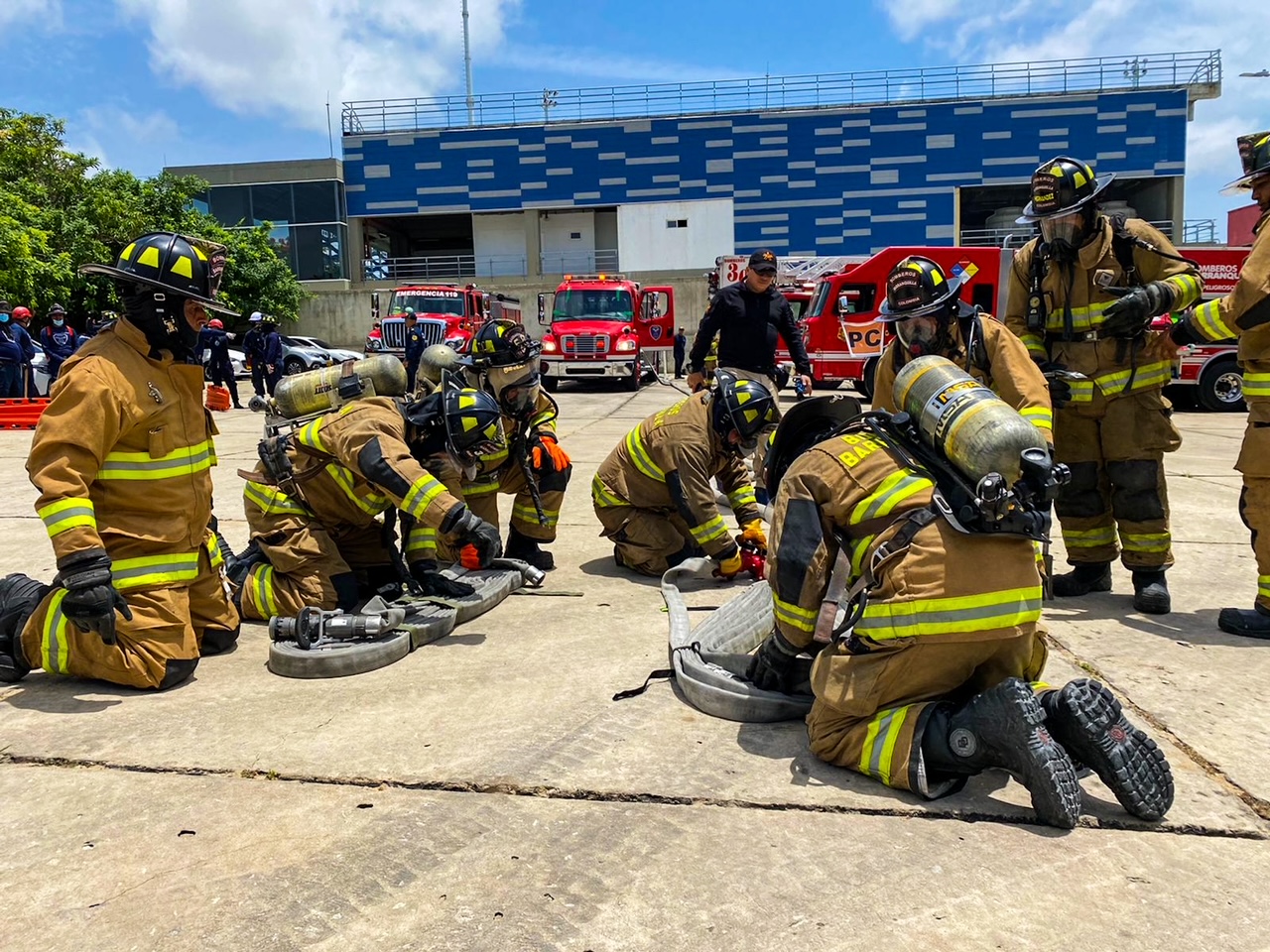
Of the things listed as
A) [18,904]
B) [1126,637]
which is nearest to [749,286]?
[1126,637]

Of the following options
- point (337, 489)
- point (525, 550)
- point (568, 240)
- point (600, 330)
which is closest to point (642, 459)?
point (525, 550)

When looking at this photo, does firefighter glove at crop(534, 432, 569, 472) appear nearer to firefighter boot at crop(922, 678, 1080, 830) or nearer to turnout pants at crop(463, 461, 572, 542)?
turnout pants at crop(463, 461, 572, 542)

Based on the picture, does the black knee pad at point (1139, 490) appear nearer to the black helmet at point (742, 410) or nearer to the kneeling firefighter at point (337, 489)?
the black helmet at point (742, 410)

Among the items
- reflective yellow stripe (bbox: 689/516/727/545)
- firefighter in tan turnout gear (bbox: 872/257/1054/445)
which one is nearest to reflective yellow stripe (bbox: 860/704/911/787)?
firefighter in tan turnout gear (bbox: 872/257/1054/445)

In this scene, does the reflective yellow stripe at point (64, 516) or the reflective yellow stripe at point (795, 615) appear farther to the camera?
the reflective yellow stripe at point (64, 516)

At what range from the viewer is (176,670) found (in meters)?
3.45

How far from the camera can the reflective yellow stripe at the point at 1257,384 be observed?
3885 millimetres

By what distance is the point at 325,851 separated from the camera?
2217 millimetres

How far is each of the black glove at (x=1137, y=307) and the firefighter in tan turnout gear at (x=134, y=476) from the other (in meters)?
3.92

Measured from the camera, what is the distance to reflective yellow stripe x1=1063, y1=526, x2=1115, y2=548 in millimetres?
4488

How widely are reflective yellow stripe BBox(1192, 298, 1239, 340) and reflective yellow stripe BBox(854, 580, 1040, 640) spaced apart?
2.19m

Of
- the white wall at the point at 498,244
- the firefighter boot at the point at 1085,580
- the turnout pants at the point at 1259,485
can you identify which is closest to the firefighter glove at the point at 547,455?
the firefighter boot at the point at 1085,580

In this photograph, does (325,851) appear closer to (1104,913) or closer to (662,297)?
(1104,913)

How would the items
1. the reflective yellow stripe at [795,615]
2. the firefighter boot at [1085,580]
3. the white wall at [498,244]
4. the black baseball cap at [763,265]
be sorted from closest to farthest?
the reflective yellow stripe at [795,615]
the firefighter boot at [1085,580]
the black baseball cap at [763,265]
the white wall at [498,244]
